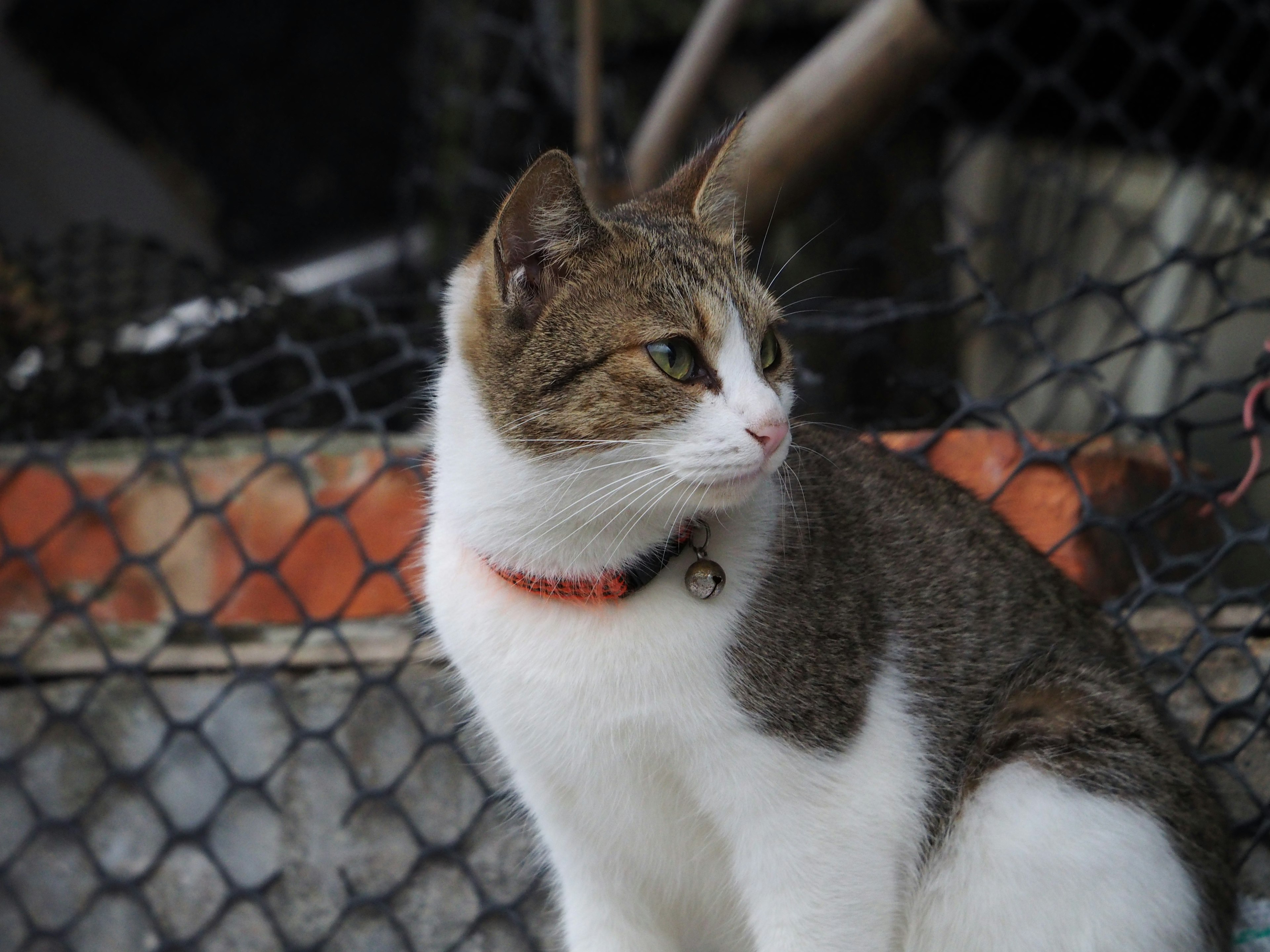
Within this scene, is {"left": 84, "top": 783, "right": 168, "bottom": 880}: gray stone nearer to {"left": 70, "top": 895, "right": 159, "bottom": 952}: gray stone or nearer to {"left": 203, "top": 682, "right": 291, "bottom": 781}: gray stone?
{"left": 70, "top": 895, "right": 159, "bottom": 952}: gray stone

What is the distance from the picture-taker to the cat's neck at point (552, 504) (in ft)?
4.27

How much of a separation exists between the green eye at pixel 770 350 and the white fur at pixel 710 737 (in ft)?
0.20

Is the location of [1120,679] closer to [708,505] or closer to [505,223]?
[708,505]

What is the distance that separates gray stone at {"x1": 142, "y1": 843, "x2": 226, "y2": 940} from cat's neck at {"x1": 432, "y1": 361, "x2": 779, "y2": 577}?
95 centimetres

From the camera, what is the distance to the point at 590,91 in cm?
235

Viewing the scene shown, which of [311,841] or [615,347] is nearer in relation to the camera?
[615,347]

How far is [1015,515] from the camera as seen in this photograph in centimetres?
198

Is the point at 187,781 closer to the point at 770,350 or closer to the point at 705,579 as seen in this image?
the point at 705,579

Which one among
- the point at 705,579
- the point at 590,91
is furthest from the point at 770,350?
the point at 590,91

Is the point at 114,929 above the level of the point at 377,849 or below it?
below

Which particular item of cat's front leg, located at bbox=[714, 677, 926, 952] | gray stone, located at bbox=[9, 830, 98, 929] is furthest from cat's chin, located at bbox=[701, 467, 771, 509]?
gray stone, located at bbox=[9, 830, 98, 929]

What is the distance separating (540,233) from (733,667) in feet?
1.77

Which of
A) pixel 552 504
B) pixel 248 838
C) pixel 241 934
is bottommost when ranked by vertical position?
pixel 241 934

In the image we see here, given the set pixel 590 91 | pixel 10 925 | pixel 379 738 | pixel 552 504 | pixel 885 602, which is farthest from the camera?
pixel 590 91
